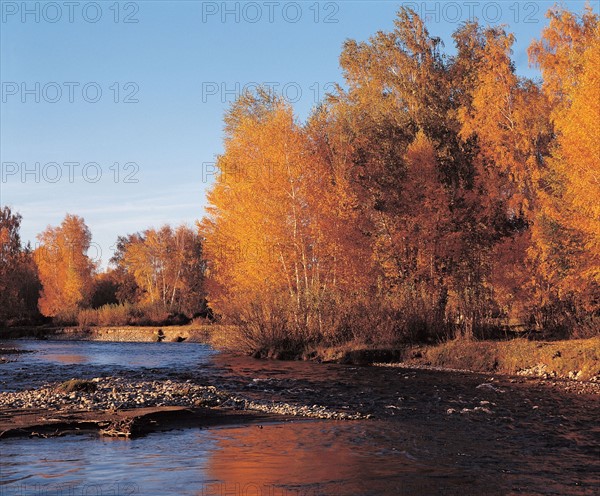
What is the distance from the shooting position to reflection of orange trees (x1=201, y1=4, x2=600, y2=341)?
96.7 feet

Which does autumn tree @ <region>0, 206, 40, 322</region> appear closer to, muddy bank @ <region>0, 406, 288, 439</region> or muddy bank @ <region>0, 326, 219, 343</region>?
muddy bank @ <region>0, 326, 219, 343</region>

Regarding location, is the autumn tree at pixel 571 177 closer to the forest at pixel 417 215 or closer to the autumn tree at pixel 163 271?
the forest at pixel 417 215

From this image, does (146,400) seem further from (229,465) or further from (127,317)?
(127,317)

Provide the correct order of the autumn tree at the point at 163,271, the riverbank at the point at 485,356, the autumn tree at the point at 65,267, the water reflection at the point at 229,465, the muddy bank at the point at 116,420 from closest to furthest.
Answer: the water reflection at the point at 229,465 < the muddy bank at the point at 116,420 < the riverbank at the point at 485,356 < the autumn tree at the point at 65,267 < the autumn tree at the point at 163,271

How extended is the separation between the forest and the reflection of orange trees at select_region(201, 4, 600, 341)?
71 mm

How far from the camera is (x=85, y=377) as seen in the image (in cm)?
2355

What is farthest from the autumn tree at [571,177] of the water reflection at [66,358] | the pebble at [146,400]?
the water reflection at [66,358]

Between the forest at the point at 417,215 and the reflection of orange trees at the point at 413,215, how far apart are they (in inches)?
2.8

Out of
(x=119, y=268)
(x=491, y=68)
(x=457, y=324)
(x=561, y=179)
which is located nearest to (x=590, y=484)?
(x=561, y=179)

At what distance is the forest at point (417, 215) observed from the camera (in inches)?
1132

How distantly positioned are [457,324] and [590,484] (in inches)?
791

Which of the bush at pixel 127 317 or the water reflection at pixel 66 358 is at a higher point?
the bush at pixel 127 317

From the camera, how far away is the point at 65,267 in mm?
73875

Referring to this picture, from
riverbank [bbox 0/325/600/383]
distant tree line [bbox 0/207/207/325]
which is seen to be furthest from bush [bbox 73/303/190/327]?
riverbank [bbox 0/325/600/383]
